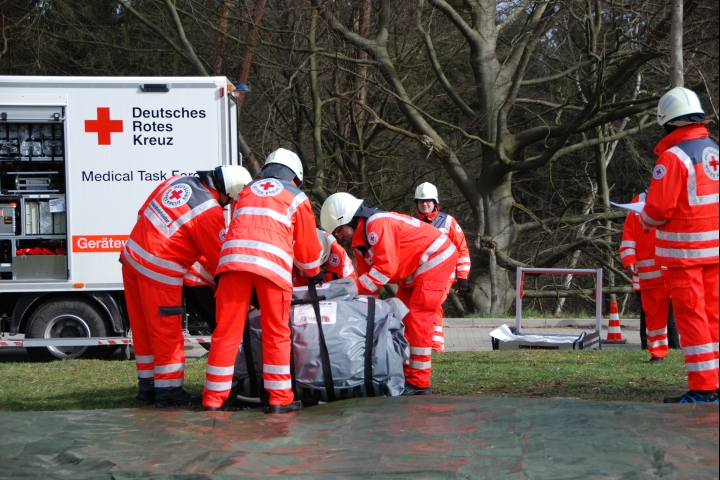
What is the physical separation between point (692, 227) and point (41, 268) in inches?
288

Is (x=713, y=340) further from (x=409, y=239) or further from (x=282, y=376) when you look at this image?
(x=282, y=376)

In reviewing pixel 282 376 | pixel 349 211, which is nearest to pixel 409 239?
pixel 349 211

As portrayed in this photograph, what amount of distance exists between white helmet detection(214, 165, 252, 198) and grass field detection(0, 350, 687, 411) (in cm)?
175

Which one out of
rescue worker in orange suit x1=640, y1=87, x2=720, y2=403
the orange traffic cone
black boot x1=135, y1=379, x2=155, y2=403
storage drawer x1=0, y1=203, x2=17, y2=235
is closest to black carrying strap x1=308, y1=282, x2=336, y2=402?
black boot x1=135, y1=379, x2=155, y2=403

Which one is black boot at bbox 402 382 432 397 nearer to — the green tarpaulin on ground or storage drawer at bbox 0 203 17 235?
the green tarpaulin on ground

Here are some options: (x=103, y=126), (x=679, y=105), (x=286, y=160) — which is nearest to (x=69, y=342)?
(x=103, y=126)

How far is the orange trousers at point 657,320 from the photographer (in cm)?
802

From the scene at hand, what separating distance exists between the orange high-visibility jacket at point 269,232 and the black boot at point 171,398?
108cm

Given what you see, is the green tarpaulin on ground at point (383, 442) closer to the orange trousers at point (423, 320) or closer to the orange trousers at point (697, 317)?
the orange trousers at point (697, 317)

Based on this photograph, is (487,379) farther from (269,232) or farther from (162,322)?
(162,322)

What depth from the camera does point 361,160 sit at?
19281 millimetres

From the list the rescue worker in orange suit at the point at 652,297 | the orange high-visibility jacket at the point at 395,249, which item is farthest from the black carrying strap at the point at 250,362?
the rescue worker in orange suit at the point at 652,297

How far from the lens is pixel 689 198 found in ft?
17.5

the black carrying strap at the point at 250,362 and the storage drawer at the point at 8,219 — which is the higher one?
the storage drawer at the point at 8,219
